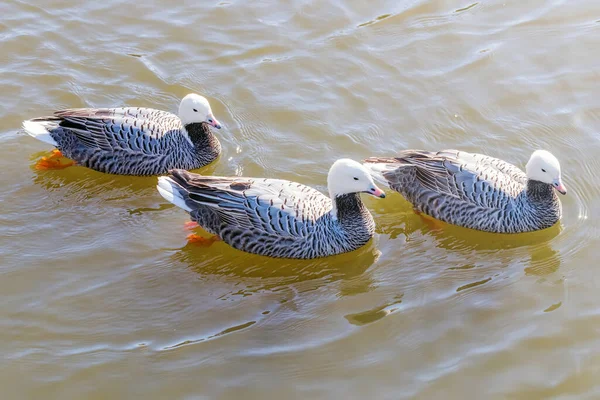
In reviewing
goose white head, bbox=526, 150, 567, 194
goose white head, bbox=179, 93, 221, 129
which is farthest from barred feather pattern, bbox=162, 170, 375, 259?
goose white head, bbox=526, 150, 567, 194

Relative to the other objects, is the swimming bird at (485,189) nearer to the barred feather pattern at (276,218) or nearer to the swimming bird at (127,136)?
the barred feather pattern at (276,218)

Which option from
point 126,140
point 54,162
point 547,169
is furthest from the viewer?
point 54,162

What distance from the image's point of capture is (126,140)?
10039mm

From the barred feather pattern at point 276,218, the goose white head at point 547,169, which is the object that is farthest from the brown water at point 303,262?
the goose white head at point 547,169

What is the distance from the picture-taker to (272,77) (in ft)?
38.8

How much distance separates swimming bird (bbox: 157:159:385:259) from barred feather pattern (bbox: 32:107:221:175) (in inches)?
46.2

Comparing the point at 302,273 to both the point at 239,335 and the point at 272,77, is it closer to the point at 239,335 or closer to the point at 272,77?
the point at 239,335

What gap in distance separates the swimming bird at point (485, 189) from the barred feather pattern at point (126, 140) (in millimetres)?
2855

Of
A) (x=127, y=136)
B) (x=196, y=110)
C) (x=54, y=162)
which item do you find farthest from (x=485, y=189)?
(x=54, y=162)

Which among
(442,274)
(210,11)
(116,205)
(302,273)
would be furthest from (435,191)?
(210,11)

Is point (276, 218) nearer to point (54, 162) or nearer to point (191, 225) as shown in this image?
point (191, 225)

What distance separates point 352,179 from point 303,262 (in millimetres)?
1113

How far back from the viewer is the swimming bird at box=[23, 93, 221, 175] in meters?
10.0

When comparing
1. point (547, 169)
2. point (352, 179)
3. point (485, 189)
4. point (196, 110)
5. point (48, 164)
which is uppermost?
point (196, 110)
